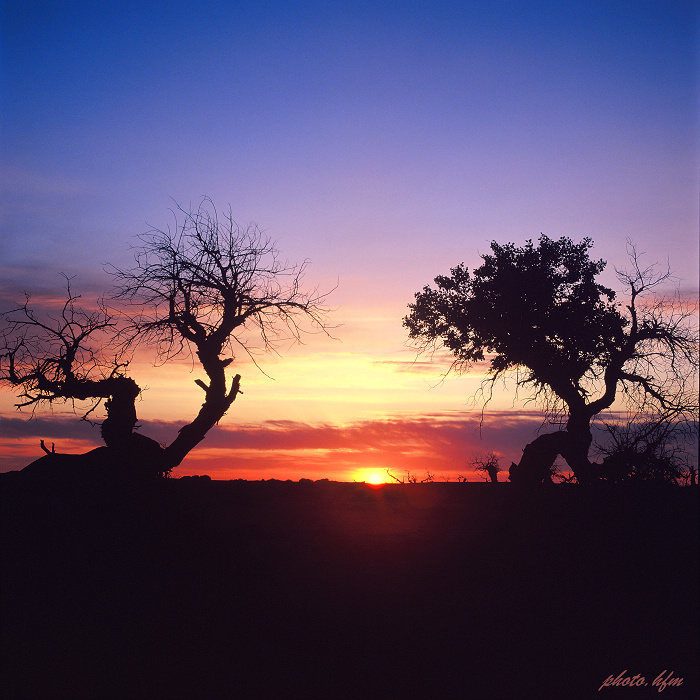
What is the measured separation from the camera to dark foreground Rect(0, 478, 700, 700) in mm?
6664

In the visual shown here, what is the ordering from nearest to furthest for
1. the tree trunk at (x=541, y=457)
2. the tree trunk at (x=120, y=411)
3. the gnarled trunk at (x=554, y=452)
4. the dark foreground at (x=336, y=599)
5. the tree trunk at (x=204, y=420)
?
the dark foreground at (x=336, y=599)
the tree trunk at (x=120, y=411)
the tree trunk at (x=204, y=420)
the gnarled trunk at (x=554, y=452)
the tree trunk at (x=541, y=457)

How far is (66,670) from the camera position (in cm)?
676

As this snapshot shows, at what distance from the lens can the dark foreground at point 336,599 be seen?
6664 millimetres

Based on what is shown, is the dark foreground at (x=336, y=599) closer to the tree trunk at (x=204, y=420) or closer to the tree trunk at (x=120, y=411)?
the tree trunk at (x=204, y=420)

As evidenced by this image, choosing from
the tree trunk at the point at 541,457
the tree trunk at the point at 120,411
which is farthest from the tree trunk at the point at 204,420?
the tree trunk at the point at 541,457

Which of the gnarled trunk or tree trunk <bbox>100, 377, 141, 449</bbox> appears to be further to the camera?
the gnarled trunk

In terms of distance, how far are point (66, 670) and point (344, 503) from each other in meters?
9.31

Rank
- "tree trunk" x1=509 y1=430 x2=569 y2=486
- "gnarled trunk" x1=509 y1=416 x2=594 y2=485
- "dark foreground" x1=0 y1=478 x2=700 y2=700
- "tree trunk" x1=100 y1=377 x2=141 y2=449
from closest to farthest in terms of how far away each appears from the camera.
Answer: "dark foreground" x1=0 y1=478 x2=700 y2=700 → "tree trunk" x1=100 y1=377 x2=141 y2=449 → "gnarled trunk" x1=509 y1=416 x2=594 y2=485 → "tree trunk" x1=509 y1=430 x2=569 y2=486

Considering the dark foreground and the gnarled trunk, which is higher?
the gnarled trunk

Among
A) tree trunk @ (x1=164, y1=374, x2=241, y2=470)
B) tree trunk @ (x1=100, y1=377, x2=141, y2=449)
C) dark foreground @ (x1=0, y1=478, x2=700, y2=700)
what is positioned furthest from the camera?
tree trunk @ (x1=164, y1=374, x2=241, y2=470)

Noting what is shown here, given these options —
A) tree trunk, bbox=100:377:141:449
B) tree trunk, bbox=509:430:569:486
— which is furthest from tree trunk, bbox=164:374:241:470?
tree trunk, bbox=509:430:569:486

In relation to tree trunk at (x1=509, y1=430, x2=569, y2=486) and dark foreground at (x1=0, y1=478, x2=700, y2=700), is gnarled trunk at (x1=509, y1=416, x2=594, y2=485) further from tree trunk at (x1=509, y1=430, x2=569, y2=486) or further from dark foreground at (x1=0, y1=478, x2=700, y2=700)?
dark foreground at (x1=0, y1=478, x2=700, y2=700)

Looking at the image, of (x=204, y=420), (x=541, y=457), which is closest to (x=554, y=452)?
(x=541, y=457)

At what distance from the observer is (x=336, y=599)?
28.7ft
